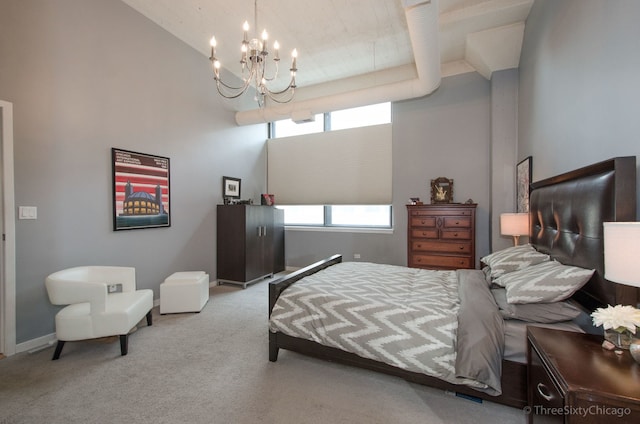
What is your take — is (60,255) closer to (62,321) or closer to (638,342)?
(62,321)

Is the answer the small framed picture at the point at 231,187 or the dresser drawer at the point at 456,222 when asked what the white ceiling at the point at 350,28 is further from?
the dresser drawer at the point at 456,222

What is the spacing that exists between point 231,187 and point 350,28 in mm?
3060

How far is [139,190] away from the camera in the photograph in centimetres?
342

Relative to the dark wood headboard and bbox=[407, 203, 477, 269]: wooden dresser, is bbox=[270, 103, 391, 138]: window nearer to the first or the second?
bbox=[407, 203, 477, 269]: wooden dresser

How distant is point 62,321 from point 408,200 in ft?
14.8

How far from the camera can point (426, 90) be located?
3.81 meters

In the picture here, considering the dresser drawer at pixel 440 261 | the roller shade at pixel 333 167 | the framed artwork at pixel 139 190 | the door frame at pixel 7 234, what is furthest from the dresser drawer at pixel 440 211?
the door frame at pixel 7 234

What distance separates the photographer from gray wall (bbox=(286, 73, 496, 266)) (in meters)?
4.24

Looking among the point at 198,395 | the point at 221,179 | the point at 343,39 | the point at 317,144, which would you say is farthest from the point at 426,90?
the point at 198,395

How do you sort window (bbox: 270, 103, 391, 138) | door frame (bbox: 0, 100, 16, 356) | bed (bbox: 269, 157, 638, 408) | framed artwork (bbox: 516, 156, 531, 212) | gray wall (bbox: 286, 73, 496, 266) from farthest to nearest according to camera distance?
window (bbox: 270, 103, 391, 138) < gray wall (bbox: 286, 73, 496, 266) < framed artwork (bbox: 516, 156, 531, 212) < door frame (bbox: 0, 100, 16, 356) < bed (bbox: 269, 157, 638, 408)

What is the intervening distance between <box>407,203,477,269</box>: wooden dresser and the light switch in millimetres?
4293

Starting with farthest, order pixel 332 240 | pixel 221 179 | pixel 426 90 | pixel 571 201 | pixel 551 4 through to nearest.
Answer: pixel 332 240 → pixel 221 179 → pixel 426 90 → pixel 551 4 → pixel 571 201

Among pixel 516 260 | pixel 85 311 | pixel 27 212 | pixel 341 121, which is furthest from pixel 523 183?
pixel 27 212

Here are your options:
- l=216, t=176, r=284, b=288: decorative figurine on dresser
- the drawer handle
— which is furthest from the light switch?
the drawer handle
